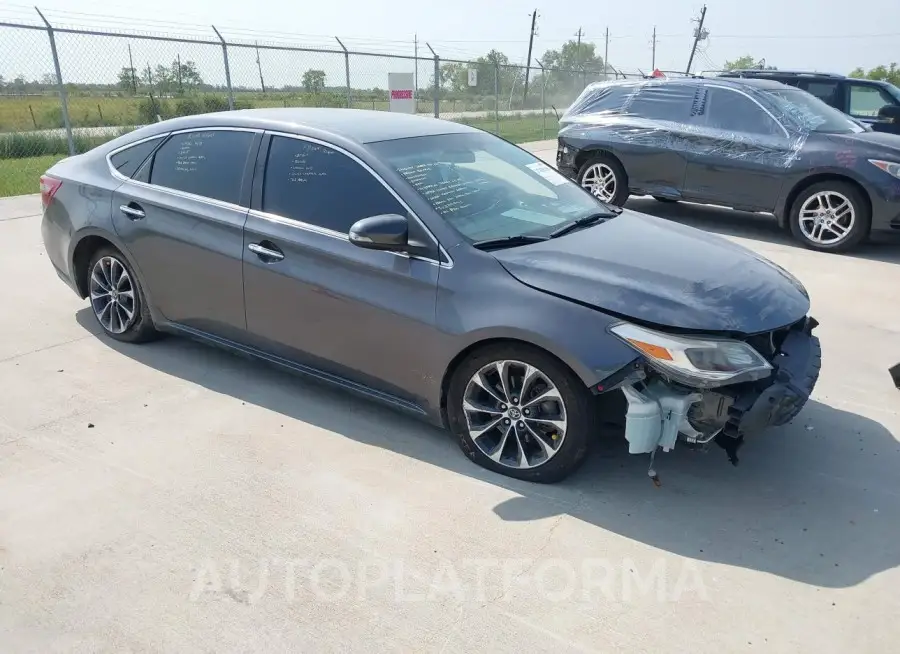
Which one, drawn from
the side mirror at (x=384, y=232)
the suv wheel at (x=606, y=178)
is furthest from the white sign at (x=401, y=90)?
the side mirror at (x=384, y=232)

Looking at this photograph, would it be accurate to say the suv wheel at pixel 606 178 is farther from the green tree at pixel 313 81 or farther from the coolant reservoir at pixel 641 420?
the green tree at pixel 313 81

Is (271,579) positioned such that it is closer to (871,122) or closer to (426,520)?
(426,520)

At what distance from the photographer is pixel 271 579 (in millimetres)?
2812

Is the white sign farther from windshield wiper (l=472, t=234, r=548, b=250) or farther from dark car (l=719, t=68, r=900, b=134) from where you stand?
windshield wiper (l=472, t=234, r=548, b=250)

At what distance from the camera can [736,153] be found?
8531mm

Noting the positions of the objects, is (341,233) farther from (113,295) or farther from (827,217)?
(827,217)

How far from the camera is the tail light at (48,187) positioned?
16.6 feet

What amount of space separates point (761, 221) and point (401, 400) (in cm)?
769

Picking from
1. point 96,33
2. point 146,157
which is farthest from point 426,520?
point 96,33

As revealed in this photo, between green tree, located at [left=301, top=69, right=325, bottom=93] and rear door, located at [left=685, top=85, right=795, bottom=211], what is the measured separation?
10.1 m

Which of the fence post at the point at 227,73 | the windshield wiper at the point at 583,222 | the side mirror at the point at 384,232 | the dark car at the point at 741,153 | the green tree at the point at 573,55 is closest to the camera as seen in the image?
the side mirror at the point at 384,232

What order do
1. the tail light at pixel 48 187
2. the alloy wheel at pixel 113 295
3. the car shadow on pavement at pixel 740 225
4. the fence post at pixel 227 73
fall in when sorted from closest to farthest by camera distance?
the alloy wheel at pixel 113 295, the tail light at pixel 48 187, the car shadow on pavement at pixel 740 225, the fence post at pixel 227 73

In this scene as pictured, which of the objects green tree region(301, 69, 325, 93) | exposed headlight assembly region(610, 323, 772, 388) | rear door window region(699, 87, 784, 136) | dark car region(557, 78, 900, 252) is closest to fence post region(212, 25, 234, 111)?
green tree region(301, 69, 325, 93)

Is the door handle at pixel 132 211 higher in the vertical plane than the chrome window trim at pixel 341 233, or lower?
lower
